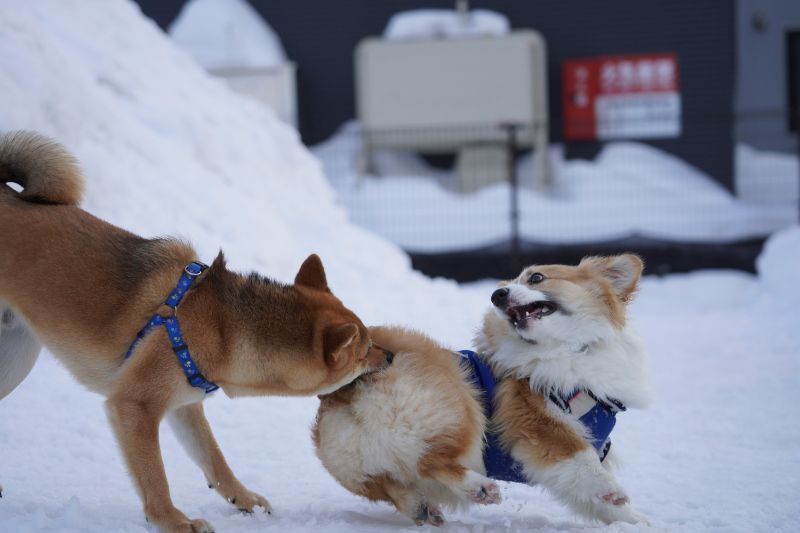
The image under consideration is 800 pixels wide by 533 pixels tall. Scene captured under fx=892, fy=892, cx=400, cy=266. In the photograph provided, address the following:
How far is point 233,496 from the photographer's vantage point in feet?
11.2

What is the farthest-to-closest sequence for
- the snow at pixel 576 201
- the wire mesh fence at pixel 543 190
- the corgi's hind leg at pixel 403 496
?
the snow at pixel 576 201 → the wire mesh fence at pixel 543 190 → the corgi's hind leg at pixel 403 496

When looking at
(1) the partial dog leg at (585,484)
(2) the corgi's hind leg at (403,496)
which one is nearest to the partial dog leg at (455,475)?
(2) the corgi's hind leg at (403,496)

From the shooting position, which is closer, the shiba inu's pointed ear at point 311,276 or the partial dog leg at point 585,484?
the partial dog leg at point 585,484

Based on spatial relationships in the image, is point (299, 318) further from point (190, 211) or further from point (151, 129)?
point (151, 129)

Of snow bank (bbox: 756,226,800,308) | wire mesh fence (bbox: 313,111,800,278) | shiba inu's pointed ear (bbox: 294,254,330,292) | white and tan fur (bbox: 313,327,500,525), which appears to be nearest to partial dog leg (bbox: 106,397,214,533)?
white and tan fur (bbox: 313,327,500,525)

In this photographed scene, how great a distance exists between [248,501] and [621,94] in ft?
41.6

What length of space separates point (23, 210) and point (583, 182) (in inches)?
459

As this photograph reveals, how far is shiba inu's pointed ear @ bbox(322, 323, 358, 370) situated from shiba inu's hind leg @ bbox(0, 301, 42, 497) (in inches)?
49.3

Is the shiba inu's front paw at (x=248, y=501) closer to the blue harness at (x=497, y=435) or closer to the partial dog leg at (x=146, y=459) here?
the partial dog leg at (x=146, y=459)

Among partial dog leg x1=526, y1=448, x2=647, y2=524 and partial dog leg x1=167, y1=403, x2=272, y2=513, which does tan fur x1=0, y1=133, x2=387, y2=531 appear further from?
partial dog leg x1=526, y1=448, x2=647, y2=524

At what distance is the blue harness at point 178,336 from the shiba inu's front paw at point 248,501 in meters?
0.52

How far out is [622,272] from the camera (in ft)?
11.8

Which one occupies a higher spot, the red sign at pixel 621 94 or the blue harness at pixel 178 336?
the red sign at pixel 621 94

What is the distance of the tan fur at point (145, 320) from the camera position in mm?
2975
